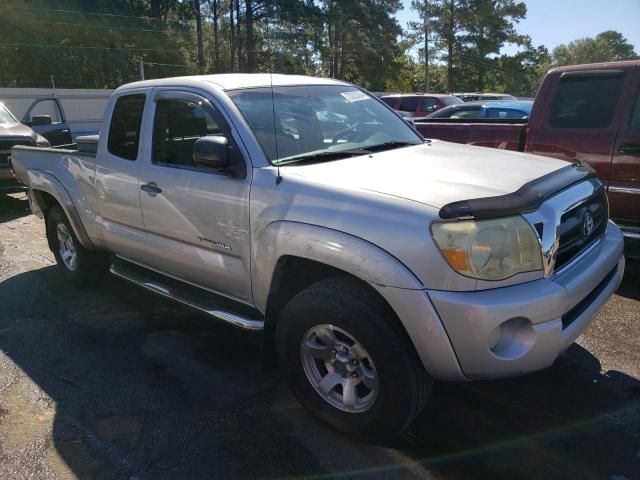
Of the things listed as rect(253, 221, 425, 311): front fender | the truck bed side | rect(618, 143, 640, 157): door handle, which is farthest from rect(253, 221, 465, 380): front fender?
rect(618, 143, 640, 157): door handle

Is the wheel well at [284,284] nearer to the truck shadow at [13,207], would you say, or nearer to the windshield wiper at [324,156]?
the windshield wiper at [324,156]

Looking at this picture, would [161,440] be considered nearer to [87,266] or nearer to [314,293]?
[314,293]

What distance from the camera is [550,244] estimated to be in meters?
2.48

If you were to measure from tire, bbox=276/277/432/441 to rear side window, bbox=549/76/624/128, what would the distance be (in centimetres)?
375

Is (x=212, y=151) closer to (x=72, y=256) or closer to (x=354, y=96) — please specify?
(x=354, y=96)

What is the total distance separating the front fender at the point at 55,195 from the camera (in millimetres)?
4791

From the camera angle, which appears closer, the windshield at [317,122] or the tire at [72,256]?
the windshield at [317,122]

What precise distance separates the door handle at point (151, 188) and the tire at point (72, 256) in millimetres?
1567

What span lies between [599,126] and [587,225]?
8.60ft

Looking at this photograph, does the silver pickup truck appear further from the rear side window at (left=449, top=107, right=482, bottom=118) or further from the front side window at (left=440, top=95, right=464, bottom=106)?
the front side window at (left=440, top=95, right=464, bottom=106)

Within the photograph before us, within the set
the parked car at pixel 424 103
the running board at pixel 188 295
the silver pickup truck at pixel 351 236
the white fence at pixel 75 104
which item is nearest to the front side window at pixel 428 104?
the parked car at pixel 424 103

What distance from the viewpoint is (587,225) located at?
2969 millimetres

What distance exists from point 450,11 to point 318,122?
5613 cm

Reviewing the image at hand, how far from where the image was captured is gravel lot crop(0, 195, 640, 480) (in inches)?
104
